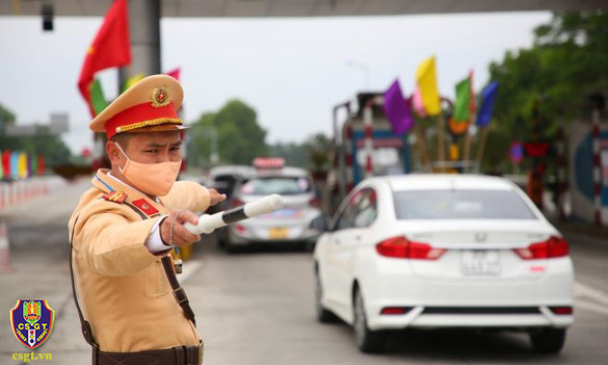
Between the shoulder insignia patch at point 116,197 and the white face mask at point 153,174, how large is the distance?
7cm

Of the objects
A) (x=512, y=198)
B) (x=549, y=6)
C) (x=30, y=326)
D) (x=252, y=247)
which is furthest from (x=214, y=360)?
(x=549, y=6)

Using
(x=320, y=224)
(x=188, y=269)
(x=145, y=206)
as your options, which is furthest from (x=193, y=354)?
(x=188, y=269)

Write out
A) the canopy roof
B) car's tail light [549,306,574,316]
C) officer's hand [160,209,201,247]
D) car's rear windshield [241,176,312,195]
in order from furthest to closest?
the canopy roof
car's rear windshield [241,176,312,195]
car's tail light [549,306,574,316]
officer's hand [160,209,201,247]

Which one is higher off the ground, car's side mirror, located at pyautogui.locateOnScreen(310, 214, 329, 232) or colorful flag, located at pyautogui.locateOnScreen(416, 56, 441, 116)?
colorful flag, located at pyautogui.locateOnScreen(416, 56, 441, 116)

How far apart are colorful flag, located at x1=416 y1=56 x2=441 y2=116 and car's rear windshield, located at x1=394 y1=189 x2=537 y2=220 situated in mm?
15615

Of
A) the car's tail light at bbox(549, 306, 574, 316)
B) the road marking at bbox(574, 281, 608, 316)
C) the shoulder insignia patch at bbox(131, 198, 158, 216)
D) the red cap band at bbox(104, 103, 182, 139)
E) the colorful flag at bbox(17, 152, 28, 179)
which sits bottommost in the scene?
the colorful flag at bbox(17, 152, 28, 179)

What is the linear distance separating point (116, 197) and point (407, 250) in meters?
5.11

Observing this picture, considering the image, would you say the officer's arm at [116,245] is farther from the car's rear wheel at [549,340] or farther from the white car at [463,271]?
the car's rear wheel at [549,340]

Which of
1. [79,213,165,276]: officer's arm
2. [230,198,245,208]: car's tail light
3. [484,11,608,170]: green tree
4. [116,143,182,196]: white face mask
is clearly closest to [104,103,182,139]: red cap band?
[116,143,182,196]: white face mask

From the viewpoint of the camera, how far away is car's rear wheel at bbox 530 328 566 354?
852cm

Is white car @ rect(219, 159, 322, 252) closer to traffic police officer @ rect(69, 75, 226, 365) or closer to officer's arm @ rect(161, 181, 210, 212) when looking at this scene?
officer's arm @ rect(161, 181, 210, 212)

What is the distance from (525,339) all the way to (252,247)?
12.8 meters

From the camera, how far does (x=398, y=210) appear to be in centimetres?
873

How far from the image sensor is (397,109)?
23703 millimetres
